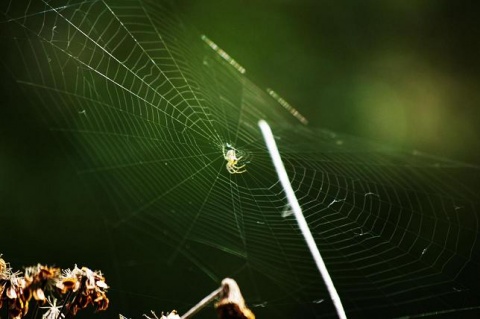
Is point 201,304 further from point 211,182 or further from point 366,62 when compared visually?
point 366,62

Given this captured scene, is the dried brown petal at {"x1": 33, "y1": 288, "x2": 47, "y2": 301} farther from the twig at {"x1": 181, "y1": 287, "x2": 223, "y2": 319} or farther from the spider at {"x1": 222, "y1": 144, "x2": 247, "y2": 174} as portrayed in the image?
the spider at {"x1": 222, "y1": 144, "x2": 247, "y2": 174}

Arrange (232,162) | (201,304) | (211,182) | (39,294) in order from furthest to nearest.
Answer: (211,182) → (232,162) → (39,294) → (201,304)

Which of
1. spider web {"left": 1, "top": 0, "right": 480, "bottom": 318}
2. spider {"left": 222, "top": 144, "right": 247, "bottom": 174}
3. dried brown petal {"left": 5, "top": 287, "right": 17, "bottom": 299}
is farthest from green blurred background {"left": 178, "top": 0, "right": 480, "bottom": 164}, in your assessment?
dried brown petal {"left": 5, "top": 287, "right": 17, "bottom": 299}

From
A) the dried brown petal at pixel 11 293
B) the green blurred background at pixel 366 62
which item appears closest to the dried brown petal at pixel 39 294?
the dried brown petal at pixel 11 293

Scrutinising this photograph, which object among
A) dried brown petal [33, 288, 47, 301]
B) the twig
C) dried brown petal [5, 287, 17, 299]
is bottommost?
the twig

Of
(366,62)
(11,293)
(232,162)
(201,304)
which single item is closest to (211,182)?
(232,162)

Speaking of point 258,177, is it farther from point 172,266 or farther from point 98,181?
point 98,181
